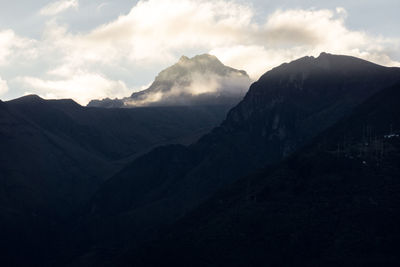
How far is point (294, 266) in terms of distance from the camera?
199m

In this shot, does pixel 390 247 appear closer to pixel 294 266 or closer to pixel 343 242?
pixel 343 242

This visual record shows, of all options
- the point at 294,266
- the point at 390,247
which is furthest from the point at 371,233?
the point at 294,266

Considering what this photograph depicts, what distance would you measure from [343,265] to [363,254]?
709 centimetres

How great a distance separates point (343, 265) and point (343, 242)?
1181 centimetres

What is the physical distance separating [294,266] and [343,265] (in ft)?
52.5

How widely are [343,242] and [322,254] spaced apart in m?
7.15

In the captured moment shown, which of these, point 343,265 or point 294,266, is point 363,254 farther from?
point 294,266

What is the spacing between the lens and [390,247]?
7584 inches

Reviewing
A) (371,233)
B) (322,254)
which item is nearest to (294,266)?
(322,254)

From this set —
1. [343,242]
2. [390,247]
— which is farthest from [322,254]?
[390,247]

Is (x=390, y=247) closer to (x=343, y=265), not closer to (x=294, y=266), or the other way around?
(x=343, y=265)

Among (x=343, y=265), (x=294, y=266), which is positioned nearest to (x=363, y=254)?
(x=343, y=265)

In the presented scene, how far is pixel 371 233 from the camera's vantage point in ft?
655

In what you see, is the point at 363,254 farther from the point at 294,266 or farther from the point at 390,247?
the point at 294,266
